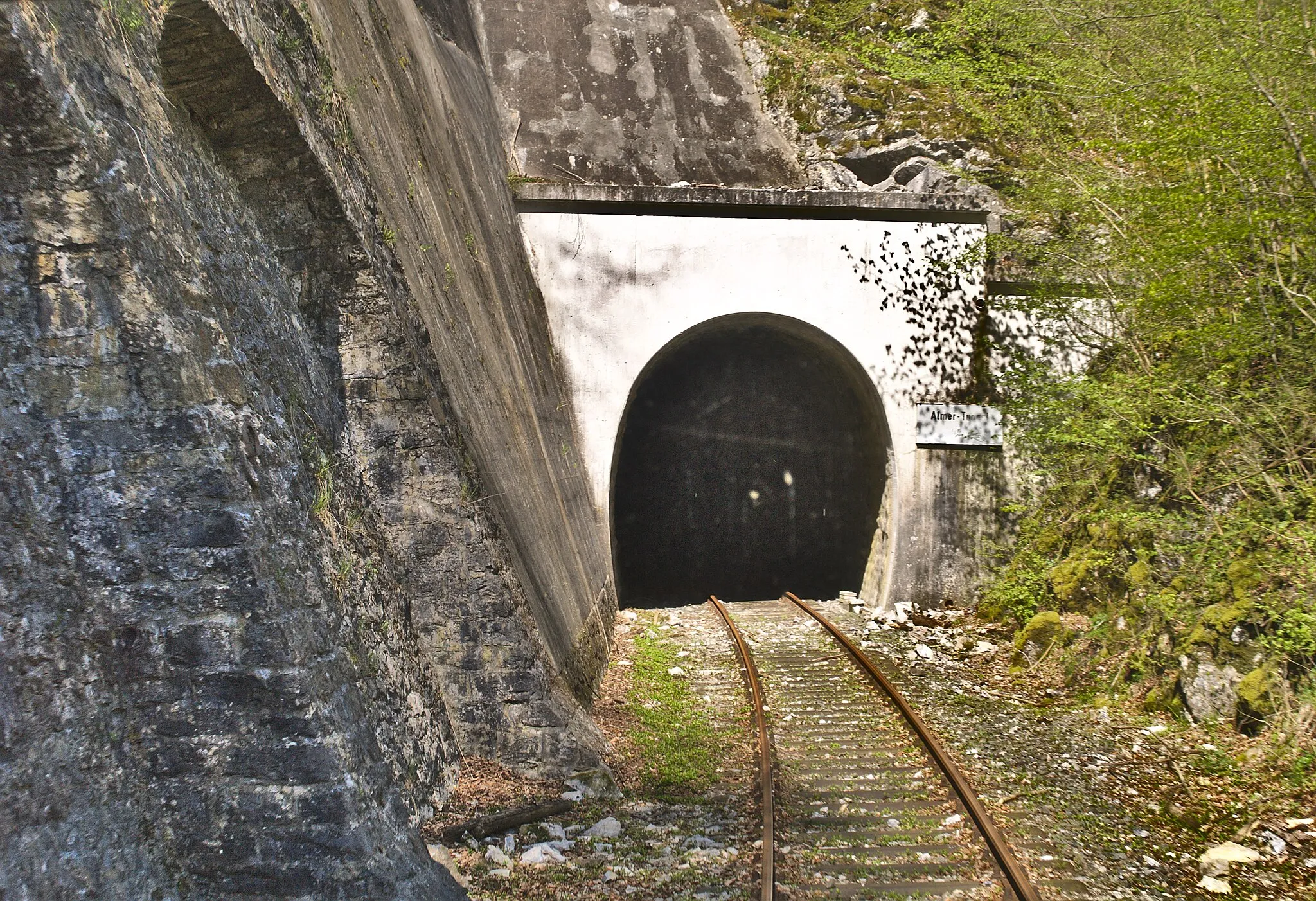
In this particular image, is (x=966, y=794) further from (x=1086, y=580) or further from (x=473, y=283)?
(x=473, y=283)

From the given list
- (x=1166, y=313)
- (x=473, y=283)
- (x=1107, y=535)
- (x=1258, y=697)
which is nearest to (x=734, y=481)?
(x=1107, y=535)

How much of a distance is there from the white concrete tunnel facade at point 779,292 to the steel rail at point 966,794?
3494 mm

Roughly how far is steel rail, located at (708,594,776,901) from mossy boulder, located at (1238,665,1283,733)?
119 inches

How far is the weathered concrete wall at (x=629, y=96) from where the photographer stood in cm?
1258

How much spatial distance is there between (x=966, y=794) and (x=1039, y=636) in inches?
146

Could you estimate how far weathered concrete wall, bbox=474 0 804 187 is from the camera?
12.6 metres

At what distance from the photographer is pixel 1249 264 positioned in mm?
6898

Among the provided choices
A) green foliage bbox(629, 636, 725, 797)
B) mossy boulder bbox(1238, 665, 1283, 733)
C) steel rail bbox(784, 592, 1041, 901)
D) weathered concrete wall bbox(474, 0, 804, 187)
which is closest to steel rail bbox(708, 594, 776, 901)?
green foliage bbox(629, 636, 725, 797)

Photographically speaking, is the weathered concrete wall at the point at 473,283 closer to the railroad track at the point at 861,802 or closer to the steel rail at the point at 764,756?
the steel rail at the point at 764,756

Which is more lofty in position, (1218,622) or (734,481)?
(734,481)

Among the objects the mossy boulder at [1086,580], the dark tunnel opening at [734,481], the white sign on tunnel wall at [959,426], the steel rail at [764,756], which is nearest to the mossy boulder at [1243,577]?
the mossy boulder at [1086,580]

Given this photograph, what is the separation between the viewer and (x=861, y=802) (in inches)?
213

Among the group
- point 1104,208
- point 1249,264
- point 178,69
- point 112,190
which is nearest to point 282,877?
point 112,190

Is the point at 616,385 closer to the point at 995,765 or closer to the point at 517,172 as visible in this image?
the point at 517,172
